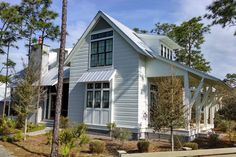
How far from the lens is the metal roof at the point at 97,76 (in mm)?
18438

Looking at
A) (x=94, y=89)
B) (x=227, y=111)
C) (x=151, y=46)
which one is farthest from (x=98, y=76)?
(x=227, y=111)

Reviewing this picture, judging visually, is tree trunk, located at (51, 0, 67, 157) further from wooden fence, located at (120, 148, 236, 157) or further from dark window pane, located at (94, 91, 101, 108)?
dark window pane, located at (94, 91, 101, 108)

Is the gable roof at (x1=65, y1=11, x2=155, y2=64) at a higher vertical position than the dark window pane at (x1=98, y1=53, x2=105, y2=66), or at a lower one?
higher

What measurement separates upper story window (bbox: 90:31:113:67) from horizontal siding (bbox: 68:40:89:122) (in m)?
0.67

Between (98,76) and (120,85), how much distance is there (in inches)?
68.0

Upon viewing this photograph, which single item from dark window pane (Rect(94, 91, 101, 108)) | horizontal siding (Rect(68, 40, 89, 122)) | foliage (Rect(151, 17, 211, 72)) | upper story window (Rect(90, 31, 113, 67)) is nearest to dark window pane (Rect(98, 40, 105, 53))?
upper story window (Rect(90, 31, 113, 67))

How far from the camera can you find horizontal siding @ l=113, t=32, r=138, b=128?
17.7 metres

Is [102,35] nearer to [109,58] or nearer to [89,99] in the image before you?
[109,58]

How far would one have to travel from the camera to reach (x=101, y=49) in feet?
65.7

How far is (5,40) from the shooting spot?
26.9 m

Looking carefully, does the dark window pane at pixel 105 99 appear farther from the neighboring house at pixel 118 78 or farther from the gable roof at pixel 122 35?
the gable roof at pixel 122 35

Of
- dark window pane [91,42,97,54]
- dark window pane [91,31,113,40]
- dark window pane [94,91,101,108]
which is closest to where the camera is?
dark window pane [94,91,101,108]

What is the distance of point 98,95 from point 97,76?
1.42 meters

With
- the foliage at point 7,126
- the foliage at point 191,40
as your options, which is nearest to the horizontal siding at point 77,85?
the foliage at point 7,126
